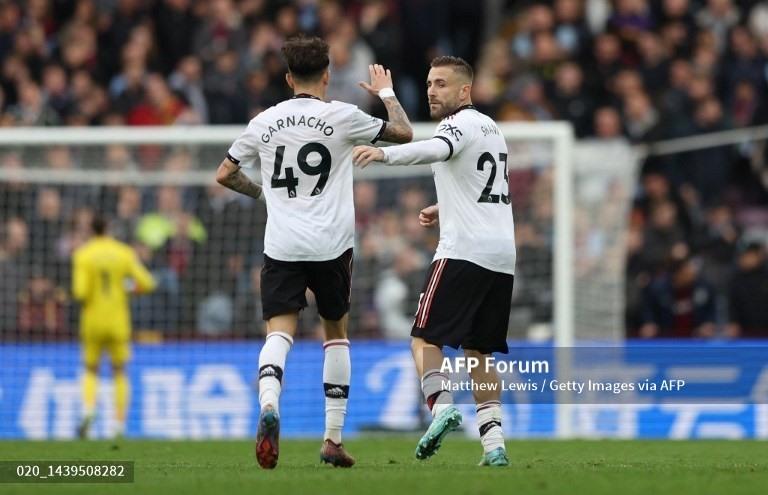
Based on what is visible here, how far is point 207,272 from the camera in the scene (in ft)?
58.6

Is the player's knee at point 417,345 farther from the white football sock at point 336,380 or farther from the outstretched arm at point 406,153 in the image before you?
the outstretched arm at point 406,153

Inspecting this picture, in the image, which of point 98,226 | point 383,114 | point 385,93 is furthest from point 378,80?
point 383,114

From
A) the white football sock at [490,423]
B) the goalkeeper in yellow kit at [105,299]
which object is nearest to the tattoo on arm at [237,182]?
the white football sock at [490,423]

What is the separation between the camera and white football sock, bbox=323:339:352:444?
9.99 m

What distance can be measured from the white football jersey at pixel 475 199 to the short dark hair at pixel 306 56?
0.82 meters

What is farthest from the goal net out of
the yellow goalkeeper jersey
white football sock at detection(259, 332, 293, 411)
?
white football sock at detection(259, 332, 293, 411)

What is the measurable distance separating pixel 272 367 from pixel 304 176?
116 centimetres

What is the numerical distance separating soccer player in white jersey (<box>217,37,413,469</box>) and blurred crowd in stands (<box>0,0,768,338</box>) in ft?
24.6

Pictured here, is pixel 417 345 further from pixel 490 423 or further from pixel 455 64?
pixel 455 64

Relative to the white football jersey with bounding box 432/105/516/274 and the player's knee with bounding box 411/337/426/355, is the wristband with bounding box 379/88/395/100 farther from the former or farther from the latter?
the player's knee with bounding box 411/337/426/355

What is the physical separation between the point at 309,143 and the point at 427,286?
1115 millimetres

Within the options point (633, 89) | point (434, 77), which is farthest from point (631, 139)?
point (434, 77)

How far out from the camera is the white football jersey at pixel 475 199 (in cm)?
979

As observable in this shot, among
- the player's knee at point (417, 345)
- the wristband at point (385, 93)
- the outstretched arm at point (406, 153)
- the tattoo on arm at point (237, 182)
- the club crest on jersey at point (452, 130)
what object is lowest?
the player's knee at point (417, 345)
